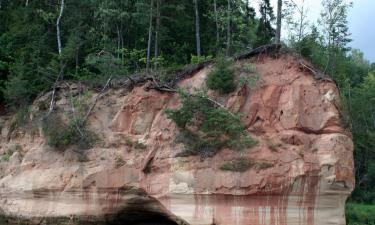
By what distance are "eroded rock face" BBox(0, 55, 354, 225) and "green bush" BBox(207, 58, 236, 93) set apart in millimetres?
334

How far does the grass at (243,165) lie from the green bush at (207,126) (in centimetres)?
54

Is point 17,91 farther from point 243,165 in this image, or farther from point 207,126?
point 243,165

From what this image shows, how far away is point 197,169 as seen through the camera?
16.5 metres

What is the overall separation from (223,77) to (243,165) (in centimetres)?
354

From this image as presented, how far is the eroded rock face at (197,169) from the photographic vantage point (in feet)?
51.5

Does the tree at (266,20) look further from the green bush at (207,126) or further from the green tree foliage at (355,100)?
the green bush at (207,126)

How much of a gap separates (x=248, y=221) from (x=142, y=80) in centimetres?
737

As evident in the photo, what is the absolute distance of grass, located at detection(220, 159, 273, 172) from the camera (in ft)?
52.2

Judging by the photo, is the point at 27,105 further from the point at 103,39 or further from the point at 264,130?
the point at 264,130

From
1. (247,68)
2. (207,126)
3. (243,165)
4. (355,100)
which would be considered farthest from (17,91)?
(355,100)

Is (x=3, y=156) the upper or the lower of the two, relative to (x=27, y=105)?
lower

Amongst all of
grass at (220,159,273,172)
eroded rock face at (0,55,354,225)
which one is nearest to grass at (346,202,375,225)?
eroded rock face at (0,55,354,225)

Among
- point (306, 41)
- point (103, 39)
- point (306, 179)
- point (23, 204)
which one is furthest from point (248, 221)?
point (103, 39)

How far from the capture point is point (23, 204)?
1925 centimetres
